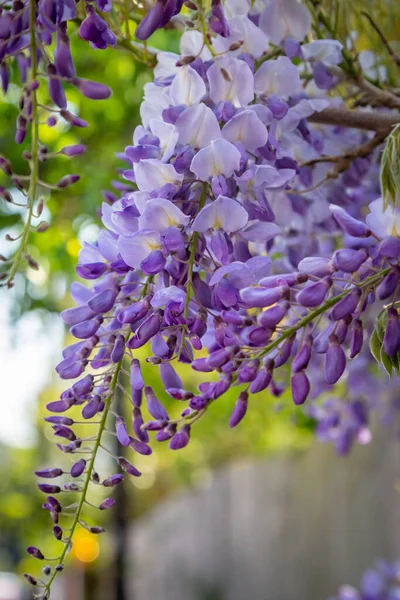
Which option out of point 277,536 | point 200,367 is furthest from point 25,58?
point 277,536

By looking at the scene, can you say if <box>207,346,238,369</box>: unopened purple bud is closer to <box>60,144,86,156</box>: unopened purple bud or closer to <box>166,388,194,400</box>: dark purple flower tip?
<box>166,388,194,400</box>: dark purple flower tip

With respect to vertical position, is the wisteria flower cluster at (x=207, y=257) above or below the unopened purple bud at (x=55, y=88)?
below

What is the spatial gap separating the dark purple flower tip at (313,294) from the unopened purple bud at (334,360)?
0.05m

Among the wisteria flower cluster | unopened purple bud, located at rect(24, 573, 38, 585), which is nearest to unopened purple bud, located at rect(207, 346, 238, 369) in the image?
the wisteria flower cluster

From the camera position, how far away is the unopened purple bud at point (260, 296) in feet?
1.83

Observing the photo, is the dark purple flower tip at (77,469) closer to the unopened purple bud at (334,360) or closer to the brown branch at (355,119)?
the unopened purple bud at (334,360)

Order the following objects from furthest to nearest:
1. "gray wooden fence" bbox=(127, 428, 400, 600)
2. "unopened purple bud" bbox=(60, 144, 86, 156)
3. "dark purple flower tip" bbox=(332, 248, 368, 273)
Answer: "gray wooden fence" bbox=(127, 428, 400, 600) < "unopened purple bud" bbox=(60, 144, 86, 156) < "dark purple flower tip" bbox=(332, 248, 368, 273)

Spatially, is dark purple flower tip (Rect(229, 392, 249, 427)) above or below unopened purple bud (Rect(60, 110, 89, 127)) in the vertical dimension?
below

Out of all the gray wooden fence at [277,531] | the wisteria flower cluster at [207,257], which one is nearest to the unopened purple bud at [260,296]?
the wisteria flower cluster at [207,257]

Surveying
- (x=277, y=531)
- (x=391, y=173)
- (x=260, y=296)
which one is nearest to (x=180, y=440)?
(x=260, y=296)

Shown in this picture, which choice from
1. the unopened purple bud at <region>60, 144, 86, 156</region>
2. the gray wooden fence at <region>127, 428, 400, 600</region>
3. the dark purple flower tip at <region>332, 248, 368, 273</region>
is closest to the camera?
the dark purple flower tip at <region>332, 248, 368, 273</region>

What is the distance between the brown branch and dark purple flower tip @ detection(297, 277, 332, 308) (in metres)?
0.23

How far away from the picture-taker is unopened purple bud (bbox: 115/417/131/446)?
0.61m

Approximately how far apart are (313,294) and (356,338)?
7 cm
